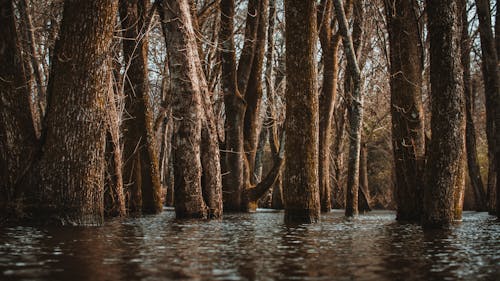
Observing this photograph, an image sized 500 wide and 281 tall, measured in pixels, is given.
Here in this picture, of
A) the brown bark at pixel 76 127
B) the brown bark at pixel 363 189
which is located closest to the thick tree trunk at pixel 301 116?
the brown bark at pixel 76 127

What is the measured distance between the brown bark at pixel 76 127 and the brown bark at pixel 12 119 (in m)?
0.56

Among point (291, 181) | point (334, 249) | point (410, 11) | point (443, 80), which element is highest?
point (410, 11)

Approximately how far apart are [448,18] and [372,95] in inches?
990

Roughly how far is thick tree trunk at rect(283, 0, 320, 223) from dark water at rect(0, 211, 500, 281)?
235cm

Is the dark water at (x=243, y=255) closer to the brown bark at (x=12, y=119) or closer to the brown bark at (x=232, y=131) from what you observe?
the brown bark at (x=12, y=119)

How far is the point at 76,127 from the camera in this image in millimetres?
11070

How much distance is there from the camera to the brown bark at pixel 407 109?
1422 cm

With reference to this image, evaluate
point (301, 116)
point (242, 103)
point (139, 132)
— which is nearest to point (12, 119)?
point (301, 116)

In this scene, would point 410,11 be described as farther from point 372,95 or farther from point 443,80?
point 372,95

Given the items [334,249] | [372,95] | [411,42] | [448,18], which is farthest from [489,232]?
[372,95]

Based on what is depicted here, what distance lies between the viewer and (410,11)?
587 inches

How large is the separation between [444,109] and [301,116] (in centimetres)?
362

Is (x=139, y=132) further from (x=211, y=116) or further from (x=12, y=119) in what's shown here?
(x=12, y=119)

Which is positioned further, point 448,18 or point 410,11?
point 410,11
